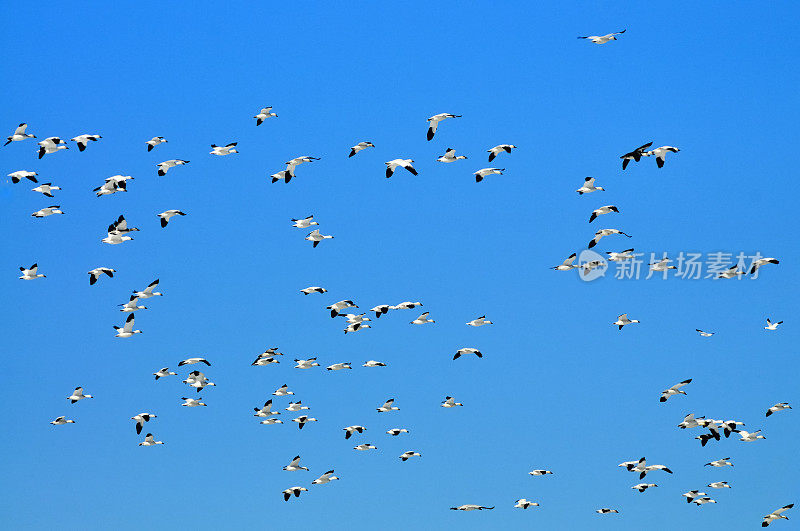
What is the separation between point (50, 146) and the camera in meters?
64.0

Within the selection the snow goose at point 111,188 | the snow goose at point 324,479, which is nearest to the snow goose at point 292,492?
the snow goose at point 324,479

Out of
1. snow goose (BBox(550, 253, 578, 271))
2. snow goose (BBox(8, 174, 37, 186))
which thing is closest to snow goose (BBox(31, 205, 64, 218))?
snow goose (BBox(8, 174, 37, 186))

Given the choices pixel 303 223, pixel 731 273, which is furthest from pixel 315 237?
pixel 731 273

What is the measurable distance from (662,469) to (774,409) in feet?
24.1

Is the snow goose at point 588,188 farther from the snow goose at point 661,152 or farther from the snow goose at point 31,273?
the snow goose at point 31,273

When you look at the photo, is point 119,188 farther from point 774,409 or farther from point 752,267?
point 774,409

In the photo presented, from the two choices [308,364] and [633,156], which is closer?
[633,156]

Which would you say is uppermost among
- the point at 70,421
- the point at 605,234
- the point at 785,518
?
the point at 605,234

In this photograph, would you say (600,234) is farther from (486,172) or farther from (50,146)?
(50,146)

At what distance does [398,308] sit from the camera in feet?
229

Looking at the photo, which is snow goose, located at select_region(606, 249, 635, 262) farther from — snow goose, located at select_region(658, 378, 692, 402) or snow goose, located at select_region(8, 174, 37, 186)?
snow goose, located at select_region(8, 174, 37, 186)

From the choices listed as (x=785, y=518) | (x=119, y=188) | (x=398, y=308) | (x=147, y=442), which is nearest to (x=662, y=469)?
(x=785, y=518)

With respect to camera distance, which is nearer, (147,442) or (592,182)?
(592,182)

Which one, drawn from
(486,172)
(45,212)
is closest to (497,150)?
(486,172)
